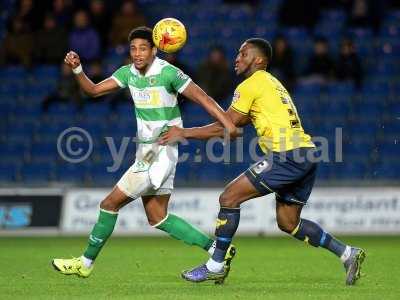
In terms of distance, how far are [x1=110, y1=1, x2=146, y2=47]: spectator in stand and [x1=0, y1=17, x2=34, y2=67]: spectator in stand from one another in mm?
1471

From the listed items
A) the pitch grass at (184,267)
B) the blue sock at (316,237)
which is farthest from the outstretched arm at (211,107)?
the pitch grass at (184,267)

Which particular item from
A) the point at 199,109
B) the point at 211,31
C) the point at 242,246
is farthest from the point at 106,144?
the point at 242,246

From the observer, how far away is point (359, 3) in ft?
59.3

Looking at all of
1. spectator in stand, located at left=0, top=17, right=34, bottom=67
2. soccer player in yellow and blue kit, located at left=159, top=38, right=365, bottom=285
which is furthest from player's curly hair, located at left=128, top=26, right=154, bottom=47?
spectator in stand, located at left=0, top=17, right=34, bottom=67

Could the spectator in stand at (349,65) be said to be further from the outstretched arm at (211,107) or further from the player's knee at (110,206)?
the player's knee at (110,206)

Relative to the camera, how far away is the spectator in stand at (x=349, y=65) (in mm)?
17125

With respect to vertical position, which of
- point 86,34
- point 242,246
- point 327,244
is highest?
point 86,34

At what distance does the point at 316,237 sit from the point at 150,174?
5.12ft

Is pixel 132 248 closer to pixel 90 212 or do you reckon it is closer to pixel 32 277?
pixel 90 212


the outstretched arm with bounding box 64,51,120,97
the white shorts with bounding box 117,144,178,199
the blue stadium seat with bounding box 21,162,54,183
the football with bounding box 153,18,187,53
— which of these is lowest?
the blue stadium seat with bounding box 21,162,54,183

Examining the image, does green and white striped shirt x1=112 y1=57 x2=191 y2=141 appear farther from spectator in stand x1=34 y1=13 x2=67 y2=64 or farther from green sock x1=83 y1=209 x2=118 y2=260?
spectator in stand x1=34 y1=13 x2=67 y2=64

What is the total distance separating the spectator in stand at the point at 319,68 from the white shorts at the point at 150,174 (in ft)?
27.4

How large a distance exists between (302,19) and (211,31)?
66.4 inches

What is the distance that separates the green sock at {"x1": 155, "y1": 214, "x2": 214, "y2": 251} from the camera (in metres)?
9.22
